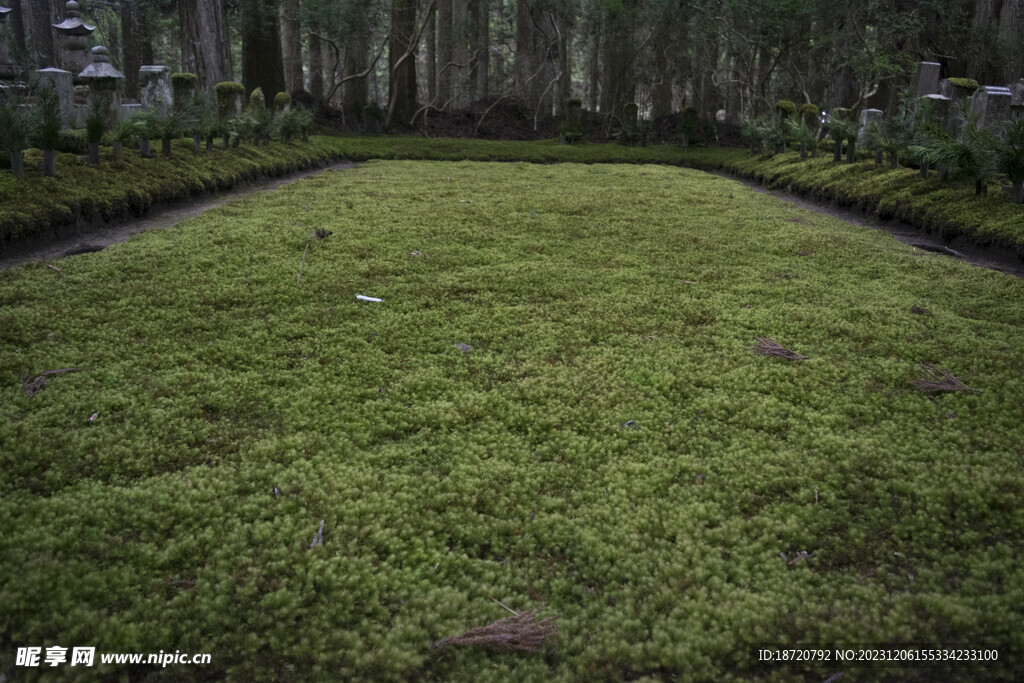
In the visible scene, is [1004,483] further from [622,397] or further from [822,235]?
[822,235]

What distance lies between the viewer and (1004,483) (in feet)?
5.87

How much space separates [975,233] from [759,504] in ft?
15.4

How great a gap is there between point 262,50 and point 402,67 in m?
3.85

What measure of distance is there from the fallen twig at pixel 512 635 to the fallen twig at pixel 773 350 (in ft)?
6.08

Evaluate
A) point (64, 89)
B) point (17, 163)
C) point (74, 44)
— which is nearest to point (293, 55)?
point (74, 44)

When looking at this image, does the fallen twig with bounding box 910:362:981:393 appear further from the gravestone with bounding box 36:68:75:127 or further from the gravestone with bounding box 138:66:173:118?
the gravestone with bounding box 138:66:173:118

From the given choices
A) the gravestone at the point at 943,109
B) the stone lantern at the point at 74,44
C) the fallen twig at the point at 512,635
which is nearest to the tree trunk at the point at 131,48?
the stone lantern at the point at 74,44

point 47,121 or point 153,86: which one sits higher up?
point 153,86

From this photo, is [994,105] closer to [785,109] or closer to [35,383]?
[785,109]

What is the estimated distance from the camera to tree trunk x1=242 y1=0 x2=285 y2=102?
15.2 m

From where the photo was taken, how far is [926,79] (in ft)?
31.9

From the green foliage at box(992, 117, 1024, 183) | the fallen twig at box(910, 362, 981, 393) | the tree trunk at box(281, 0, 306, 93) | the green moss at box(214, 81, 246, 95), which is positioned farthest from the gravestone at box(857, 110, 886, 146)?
the tree trunk at box(281, 0, 306, 93)

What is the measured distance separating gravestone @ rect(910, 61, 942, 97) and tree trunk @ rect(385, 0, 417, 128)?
12.0 meters

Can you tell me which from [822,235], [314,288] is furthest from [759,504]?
[822,235]
